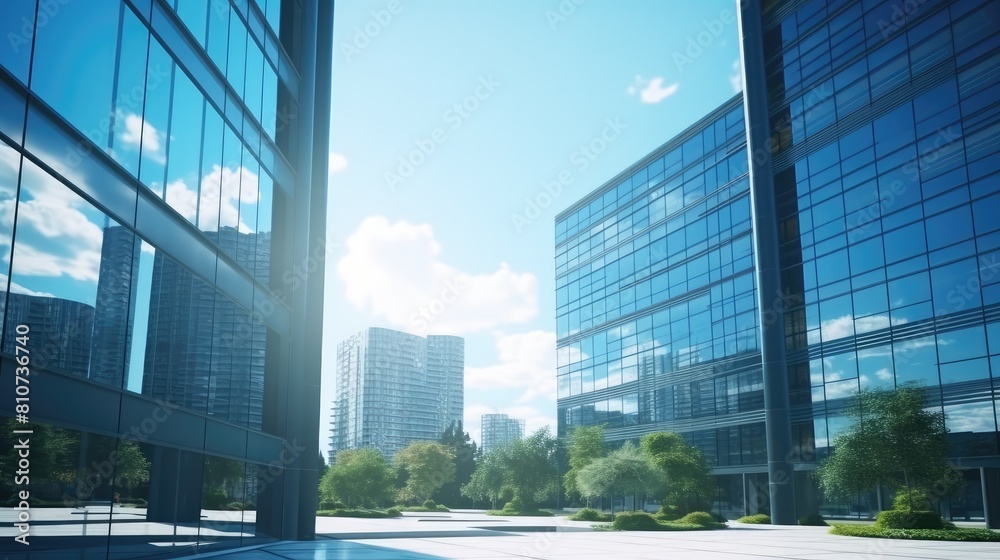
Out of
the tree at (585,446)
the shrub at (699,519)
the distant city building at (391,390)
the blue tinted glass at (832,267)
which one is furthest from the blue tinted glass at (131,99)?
the distant city building at (391,390)

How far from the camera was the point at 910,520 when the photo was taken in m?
35.1

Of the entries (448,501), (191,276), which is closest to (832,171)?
(191,276)

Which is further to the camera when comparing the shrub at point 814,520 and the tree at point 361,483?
the tree at point 361,483

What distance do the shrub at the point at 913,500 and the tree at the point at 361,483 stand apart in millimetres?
40792

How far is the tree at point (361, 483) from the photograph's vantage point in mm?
67375

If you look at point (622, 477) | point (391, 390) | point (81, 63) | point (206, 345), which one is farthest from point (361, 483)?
point (391, 390)

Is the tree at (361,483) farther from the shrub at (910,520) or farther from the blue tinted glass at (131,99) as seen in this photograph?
the blue tinted glass at (131,99)

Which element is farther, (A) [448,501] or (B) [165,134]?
(A) [448,501]

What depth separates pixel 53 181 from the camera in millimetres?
13195

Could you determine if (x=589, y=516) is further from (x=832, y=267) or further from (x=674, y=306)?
(x=832, y=267)

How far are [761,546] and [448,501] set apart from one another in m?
76.2

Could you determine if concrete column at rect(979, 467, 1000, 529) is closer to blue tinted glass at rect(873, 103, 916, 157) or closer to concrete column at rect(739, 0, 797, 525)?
concrete column at rect(739, 0, 797, 525)

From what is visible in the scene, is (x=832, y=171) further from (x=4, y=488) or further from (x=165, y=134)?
(x=4, y=488)

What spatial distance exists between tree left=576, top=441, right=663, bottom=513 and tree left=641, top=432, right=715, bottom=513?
146cm
